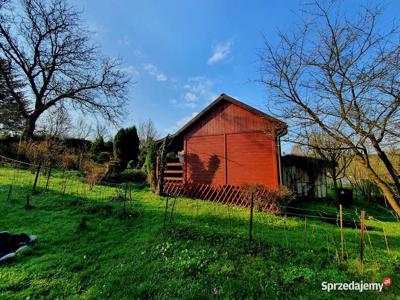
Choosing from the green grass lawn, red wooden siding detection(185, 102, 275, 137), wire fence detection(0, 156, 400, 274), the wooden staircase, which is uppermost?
red wooden siding detection(185, 102, 275, 137)

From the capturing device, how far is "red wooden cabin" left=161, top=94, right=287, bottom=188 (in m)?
8.92

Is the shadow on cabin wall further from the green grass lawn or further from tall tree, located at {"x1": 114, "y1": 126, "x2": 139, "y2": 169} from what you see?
tall tree, located at {"x1": 114, "y1": 126, "x2": 139, "y2": 169}

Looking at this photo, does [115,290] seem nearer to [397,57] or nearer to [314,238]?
[314,238]

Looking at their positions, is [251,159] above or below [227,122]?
below

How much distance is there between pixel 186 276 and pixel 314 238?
3471 millimetres

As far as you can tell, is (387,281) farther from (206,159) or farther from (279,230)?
(206,159)

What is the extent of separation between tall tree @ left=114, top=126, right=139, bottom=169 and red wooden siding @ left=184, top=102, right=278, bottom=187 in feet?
29.1

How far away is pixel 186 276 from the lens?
10.8 ft

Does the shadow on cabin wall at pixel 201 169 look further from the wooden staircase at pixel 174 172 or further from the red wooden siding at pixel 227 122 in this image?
the red wooden siding at pixel 227 122

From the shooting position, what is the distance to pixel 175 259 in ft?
12.4

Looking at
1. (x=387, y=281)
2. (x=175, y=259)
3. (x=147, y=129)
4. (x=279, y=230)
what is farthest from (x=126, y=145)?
(x=387, y=281)

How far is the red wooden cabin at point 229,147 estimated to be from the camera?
8.92 m

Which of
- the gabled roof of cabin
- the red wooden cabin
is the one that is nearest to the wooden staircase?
the red wooden cabin

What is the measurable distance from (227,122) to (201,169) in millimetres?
2866
